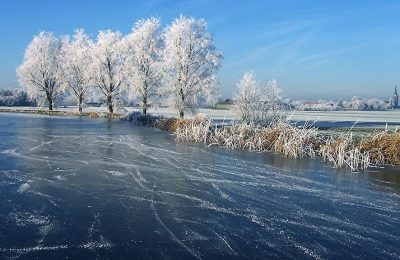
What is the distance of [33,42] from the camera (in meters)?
62.0

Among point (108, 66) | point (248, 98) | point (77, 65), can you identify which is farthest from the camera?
point (77, 65)

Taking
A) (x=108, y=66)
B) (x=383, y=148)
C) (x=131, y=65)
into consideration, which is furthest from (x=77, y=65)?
(x=383, y=148)

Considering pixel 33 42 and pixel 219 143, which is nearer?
pixel 219 143

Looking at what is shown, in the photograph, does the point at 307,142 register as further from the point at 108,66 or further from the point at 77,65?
the point at 77,65

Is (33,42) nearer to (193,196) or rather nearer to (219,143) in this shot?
(219,143)

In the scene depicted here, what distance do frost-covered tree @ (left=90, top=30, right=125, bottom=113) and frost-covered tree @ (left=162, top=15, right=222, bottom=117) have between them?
12556mm

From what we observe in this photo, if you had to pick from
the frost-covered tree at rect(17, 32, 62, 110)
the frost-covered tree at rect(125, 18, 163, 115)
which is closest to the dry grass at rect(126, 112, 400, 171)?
the frost-covered tree at rect(125, 18, 163, 115)

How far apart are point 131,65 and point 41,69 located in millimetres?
20912

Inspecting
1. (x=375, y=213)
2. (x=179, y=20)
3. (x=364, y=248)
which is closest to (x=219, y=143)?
(x=375, y=213)

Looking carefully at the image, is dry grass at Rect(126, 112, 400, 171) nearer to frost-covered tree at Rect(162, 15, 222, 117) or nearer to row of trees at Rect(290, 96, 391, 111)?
frost-covered tree at Rect(162, 15, 222, 117)

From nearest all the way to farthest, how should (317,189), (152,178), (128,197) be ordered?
(128,197) → (317,189) → (152,178)

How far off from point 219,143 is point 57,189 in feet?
40.1

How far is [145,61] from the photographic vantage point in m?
44.8

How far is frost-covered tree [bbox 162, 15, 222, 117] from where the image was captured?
128ft
